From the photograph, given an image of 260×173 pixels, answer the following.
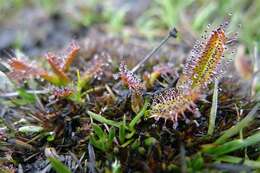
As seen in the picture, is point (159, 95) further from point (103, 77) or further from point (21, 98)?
point (21, 98)

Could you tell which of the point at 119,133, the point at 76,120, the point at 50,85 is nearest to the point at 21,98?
the point at 50,85

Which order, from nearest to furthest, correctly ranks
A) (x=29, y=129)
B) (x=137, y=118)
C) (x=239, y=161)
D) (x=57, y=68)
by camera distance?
(x=239, y=161), (x=137, y=118), (x=29, y=129), (x=57, y=68)

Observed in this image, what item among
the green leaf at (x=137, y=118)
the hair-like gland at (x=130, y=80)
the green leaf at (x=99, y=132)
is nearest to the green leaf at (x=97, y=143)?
the green leaf at (x=99, y=132)

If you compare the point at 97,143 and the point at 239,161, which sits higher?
the point at 97,143

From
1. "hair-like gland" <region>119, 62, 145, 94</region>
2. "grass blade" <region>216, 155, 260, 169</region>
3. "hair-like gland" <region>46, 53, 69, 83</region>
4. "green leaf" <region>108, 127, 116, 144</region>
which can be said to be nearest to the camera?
"grass blade" <region>216, 155, 260, 169</region>

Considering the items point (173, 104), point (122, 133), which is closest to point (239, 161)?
point (173, 104)

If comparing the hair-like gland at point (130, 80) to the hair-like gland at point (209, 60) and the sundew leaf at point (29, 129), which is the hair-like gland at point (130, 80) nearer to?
the hair-like gland at point (209, 60)

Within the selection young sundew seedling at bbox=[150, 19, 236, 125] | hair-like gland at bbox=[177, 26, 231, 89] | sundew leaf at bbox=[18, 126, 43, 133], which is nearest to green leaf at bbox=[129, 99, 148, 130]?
young sundew seedling at bbox=[150, 19, 236, 125]

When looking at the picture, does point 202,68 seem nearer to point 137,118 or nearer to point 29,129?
point 137,118

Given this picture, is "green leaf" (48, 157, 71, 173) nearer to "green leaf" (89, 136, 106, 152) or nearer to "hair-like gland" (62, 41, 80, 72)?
"green leaf" (89, 136, 106, 152)
